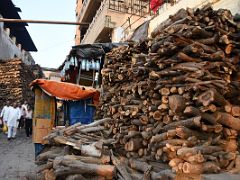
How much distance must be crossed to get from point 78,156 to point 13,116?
10.4 m

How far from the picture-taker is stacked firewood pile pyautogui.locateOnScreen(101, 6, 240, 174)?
5117mm

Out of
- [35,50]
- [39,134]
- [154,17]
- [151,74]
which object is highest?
[35,50]

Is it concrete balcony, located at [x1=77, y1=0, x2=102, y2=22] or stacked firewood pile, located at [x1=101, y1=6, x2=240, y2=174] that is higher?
concrete balcony, located at [x1=77, y1=0, x2=102, y2=22]

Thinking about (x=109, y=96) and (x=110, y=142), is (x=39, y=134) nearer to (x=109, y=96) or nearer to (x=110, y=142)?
(x=109, y=96)

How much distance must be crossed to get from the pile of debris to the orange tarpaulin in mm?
4464

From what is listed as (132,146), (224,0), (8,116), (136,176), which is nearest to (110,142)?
(132,146)

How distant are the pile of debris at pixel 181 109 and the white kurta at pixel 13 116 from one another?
9.89 meters

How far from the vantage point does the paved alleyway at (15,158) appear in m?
9.17

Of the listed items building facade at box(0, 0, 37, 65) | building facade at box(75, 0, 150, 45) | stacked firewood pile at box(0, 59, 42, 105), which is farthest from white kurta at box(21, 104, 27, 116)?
building facade at box(0, 0, 37, 65)

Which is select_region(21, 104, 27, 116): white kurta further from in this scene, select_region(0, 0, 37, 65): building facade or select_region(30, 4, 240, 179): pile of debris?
select_region(30, 4, 240, 179): pile of debris

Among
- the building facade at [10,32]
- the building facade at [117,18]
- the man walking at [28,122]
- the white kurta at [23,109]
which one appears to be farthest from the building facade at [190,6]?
the building facade at [10,32]

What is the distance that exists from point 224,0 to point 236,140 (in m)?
4.14

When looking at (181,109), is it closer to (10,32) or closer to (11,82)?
(11,82)

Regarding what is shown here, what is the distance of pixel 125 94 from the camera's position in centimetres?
761
